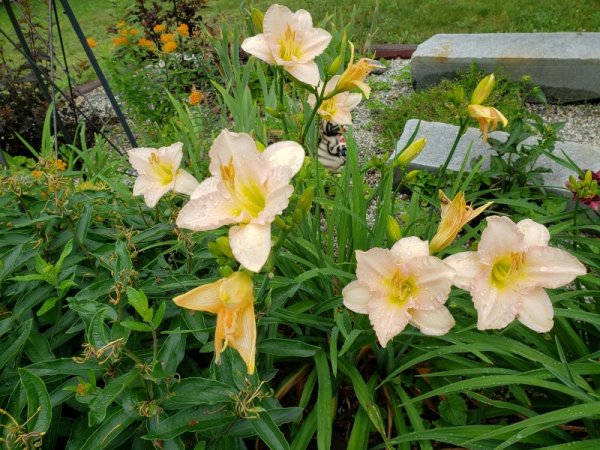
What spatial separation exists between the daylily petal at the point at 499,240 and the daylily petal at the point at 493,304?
45 millimetres

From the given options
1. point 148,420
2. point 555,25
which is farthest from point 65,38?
point 148,420

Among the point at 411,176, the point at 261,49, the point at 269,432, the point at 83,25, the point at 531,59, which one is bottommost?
the point at 83,25

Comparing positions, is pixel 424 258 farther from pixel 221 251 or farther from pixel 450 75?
pixel 450 75

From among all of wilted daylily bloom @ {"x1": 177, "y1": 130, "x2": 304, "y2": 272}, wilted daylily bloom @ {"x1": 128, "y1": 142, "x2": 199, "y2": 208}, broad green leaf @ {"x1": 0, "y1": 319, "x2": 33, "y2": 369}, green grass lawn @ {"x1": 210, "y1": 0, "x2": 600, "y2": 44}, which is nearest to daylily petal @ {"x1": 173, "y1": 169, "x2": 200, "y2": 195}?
wilted daylily bloom @ {"x1": 128, "y1": 142, "x2": 199, "y2": 208}

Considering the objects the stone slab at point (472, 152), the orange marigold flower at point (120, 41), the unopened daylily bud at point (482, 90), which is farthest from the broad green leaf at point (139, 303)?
the orange marigold flower at point (120, 41)

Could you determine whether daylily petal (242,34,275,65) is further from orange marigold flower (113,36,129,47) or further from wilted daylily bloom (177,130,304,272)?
orange marigold flower (113,36,129,47)

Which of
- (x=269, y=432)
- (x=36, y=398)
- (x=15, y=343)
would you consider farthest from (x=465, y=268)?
(x=15, y=343)

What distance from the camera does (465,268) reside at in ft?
2.73

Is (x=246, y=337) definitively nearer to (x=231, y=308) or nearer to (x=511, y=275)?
(x=231, y=308)

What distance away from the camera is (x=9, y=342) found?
3.40 feet

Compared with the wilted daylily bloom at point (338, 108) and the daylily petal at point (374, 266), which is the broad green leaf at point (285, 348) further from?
the wilted daylily bloom at point (338, 108)

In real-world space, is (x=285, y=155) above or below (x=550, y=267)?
above

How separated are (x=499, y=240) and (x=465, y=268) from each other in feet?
0.25

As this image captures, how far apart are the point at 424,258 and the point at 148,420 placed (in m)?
0.64
